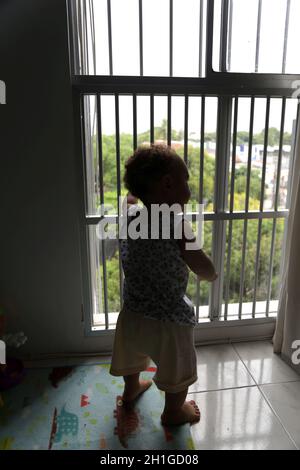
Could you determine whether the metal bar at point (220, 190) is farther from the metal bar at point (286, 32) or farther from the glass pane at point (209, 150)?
the metal bar at point (286, 32)

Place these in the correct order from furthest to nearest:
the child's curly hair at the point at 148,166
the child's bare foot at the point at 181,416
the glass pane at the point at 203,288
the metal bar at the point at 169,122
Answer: the glass pane at the point at 203,288
the metal bar at the point at 169,122
the child's bare foot at the point at 181,416
the child's curly hair at the point at 148,166

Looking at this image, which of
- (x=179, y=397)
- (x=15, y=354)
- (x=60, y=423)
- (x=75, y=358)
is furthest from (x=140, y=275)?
(x=15, y=354)

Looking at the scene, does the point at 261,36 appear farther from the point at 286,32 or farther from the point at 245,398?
the point at 245,398

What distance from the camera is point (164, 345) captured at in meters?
1.25

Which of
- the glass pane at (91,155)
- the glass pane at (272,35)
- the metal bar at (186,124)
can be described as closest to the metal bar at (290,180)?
the glass pane at (272,35)

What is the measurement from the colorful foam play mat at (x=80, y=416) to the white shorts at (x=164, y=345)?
22 centimetres

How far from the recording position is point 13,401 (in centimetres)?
148

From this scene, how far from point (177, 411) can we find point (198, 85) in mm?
1397

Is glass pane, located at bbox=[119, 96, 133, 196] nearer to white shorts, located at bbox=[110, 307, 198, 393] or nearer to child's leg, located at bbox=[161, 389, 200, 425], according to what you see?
white shorts, located at bbox=[110, 307, 198, 393]

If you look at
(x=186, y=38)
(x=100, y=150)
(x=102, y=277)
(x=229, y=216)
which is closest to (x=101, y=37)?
(x=186, y=38)

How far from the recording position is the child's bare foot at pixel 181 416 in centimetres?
135

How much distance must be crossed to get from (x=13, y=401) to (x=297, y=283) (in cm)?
139

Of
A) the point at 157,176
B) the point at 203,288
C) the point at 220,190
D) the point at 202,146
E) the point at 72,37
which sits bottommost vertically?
the point at 203,288

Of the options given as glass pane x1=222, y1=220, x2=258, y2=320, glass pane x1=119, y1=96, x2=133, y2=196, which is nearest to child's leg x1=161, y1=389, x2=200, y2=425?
glass pane x1=222, y1=220, x2=258, y2=320
